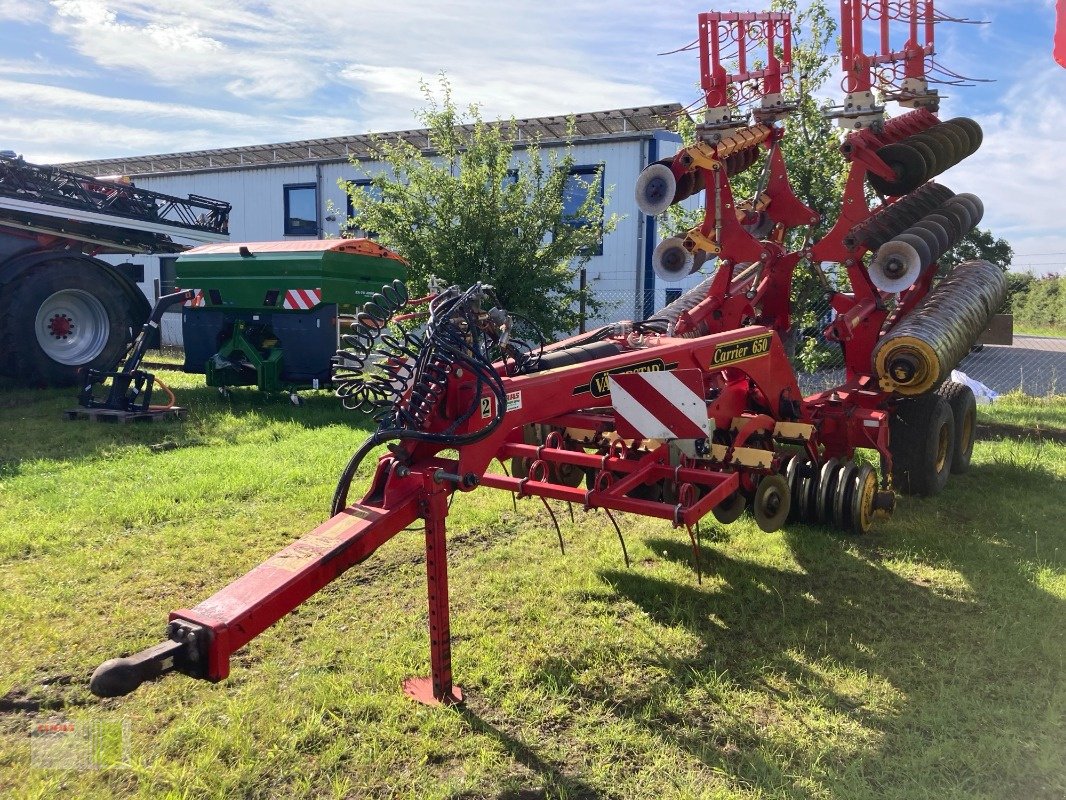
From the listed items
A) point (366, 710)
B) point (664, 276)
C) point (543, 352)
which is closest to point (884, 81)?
point (664, 276)

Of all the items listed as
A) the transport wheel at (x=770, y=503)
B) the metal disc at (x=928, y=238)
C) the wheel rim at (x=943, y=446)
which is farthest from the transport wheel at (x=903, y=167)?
the transport wheel at (x=770, y=503)

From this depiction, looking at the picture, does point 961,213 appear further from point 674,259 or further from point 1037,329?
point 1037,329

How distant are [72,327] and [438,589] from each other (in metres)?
9.47

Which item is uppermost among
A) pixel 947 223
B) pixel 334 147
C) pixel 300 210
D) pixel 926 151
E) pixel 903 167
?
pixel 334 147

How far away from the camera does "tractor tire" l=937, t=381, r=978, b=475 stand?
6.74 metres

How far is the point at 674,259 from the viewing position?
6.12 metres

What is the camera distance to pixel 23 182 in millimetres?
10234

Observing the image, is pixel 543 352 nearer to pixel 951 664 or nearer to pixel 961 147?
pixel 951 664

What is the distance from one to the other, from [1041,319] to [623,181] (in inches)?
1004

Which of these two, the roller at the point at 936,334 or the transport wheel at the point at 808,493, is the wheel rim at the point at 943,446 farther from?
the transport wheel at the point at 808,493

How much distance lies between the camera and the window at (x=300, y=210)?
19.0 metres

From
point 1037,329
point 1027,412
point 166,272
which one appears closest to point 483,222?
point 1027,412

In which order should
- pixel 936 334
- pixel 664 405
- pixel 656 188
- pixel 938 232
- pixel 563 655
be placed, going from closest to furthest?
pixel 563 655 → pixel 664 405 → pixel 936 334 → pixel 656 188 → pixel 938 232

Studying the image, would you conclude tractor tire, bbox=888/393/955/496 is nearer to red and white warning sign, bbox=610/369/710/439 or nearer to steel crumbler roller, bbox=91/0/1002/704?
steel crumbler roller, bbox=91/0/1002/704
